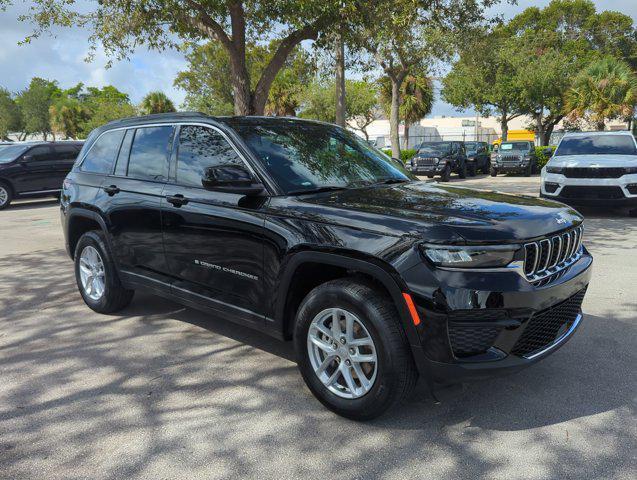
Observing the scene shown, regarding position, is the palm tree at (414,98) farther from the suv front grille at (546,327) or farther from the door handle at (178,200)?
the suv front grille at (546,327)

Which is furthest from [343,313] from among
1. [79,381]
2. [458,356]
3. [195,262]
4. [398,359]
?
[79,381]

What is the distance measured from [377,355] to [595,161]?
30.6 feet

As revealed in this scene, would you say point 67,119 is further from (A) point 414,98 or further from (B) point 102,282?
(B) point 102,282

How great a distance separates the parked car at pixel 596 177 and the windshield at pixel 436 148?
11.8 meters

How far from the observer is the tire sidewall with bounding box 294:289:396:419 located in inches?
120

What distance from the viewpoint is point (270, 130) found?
4254 millimetres

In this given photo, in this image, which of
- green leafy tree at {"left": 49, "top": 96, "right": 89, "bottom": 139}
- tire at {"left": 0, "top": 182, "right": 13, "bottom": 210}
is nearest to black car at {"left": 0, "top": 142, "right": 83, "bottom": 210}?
tire at {"left": 0, "top": 182, "right": 13, "bottom": 210}

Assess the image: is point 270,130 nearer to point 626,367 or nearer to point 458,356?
point 458,356

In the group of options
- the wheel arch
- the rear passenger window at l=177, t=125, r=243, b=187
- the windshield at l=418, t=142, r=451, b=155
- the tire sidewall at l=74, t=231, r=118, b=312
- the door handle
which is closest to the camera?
the wheel arch

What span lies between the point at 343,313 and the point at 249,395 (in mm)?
955

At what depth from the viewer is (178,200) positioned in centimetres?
423

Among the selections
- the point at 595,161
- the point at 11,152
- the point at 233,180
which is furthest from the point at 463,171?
the point at 233,180

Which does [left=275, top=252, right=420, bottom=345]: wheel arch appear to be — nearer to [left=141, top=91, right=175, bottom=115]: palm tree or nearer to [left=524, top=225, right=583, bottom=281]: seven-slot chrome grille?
[left=524, top=225, right=583, bottom=281]: seven-slot chrome grille

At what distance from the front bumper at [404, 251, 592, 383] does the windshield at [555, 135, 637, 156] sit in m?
9.85
